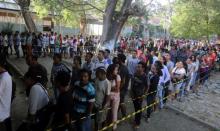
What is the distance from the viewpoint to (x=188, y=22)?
3262cm

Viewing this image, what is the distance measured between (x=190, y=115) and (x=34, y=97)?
6.48 meters

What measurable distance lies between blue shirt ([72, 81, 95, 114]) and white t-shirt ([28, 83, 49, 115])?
32.0 inches

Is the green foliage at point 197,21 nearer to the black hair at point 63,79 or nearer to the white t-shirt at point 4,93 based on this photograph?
the black hair at point 63,79

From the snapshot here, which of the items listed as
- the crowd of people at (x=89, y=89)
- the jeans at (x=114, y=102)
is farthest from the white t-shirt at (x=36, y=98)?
the jeans at (x=114, y=102)

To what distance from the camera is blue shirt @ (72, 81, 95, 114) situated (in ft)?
17.4

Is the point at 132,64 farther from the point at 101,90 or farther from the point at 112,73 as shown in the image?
the point at 101,90

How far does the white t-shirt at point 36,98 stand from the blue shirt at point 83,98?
814 mm

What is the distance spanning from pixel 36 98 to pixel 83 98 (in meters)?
1.00

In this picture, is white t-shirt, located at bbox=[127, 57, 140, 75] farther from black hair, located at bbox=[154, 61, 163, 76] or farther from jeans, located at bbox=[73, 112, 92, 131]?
jeans, located at bbox=[73, 112, 92, 131]

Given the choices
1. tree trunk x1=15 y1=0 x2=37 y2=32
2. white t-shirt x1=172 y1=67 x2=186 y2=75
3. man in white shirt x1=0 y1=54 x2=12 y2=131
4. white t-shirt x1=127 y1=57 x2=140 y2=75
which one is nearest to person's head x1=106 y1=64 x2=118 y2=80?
man in white shirt x1=0 y1=54 x2=12 y2=131

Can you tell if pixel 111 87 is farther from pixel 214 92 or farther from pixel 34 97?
pixel 214 92

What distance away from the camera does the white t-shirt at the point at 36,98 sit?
4.53 metres

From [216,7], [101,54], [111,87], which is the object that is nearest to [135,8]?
[101,54]

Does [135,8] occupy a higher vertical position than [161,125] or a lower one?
higher
